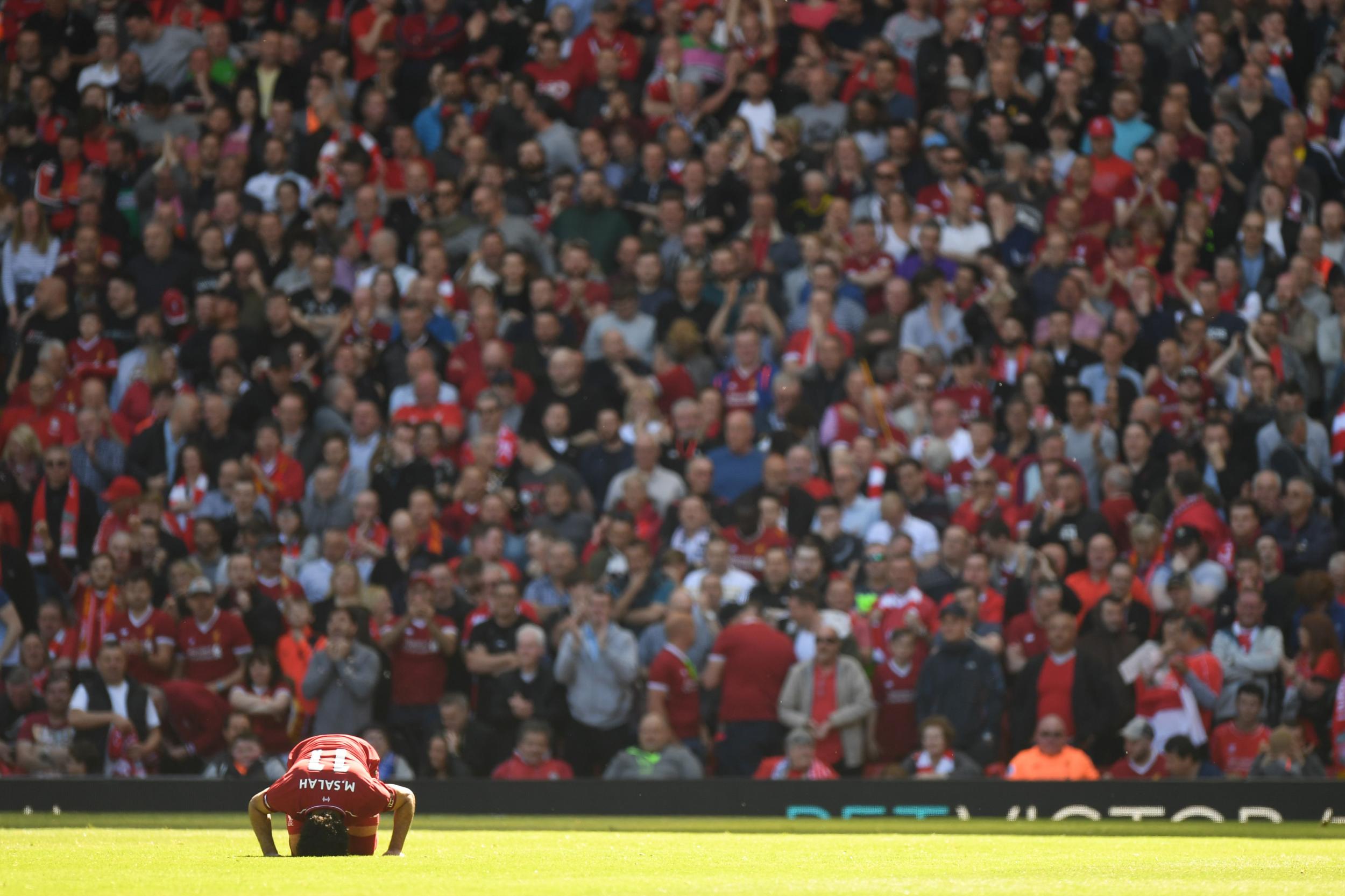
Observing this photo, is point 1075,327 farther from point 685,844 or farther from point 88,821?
point 88,821

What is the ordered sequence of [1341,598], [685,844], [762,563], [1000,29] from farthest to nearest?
[1000,29] → [762,563] → [1341,598] → [685,844]

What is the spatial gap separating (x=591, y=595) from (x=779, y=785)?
7.56ft

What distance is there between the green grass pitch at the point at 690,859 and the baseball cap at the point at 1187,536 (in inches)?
107

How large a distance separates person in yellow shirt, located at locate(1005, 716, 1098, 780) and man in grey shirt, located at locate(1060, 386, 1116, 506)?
2937mm

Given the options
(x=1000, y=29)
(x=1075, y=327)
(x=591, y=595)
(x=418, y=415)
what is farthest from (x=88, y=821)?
(x=1000, y=29)

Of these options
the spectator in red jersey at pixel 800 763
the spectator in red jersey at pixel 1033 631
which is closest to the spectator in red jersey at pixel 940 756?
the spectator in red jersey at pixel 800 763

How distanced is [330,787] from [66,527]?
10.1 m

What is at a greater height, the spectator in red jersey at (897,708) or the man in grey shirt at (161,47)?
the man in grey shirt at (161,47)

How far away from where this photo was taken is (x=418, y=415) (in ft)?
59.4

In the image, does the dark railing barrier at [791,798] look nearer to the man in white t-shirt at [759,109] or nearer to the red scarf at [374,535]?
the red scarf at [374,535]

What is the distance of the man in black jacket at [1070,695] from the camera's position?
1475 centimetres

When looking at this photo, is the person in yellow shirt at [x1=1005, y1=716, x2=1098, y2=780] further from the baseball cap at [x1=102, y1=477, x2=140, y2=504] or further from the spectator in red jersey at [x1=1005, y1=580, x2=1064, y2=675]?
the baseball cap at [x1=102, y1=477, x2=140, y2=504]

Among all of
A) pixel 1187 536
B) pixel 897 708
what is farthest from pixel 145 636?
pixel 1187 536

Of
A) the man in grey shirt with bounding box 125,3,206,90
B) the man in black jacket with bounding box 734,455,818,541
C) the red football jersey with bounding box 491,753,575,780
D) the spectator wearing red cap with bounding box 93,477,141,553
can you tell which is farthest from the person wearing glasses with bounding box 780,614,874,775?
the man in grey shirt with bounding box 125,3,206,90
